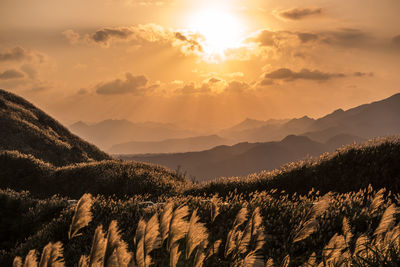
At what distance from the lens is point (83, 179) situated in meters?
23.7

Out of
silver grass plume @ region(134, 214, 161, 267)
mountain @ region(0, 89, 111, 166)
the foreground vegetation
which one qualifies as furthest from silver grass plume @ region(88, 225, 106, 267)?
mountain @ region(0, 89, 111, 166)

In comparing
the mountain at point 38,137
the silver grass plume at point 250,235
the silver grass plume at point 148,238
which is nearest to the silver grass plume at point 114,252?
the silver grass plume at point 148,238

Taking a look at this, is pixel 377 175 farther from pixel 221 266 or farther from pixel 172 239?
pixel 172 239

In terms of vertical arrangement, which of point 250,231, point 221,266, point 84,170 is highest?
point 84,170

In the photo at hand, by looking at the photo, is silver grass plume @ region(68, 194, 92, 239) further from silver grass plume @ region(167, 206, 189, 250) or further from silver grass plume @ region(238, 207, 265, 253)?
silver grass plume @ region(238, 207, 265, 253)

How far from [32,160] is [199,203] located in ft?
69.0

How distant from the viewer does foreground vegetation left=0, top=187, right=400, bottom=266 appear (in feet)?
10.6

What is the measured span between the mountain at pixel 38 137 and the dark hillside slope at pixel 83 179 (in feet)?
27.0

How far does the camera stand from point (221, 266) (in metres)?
6.52

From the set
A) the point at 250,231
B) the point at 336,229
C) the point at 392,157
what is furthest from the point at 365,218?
the point at 392,157

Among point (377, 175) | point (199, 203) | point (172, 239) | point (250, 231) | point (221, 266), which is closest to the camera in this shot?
point (172, 239)

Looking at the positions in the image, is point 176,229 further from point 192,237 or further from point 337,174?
point 337,174

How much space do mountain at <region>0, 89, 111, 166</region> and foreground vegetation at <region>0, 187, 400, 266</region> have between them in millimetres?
22997

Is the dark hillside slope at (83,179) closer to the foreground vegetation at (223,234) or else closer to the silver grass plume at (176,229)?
the foreground vegetation at (223,234)
